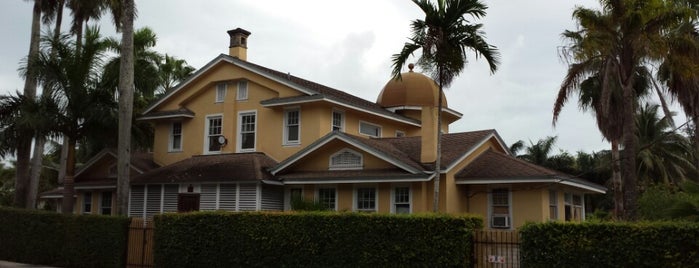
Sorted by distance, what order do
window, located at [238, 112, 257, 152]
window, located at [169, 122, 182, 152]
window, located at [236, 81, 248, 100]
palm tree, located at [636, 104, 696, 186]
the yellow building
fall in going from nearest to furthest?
the yellow building < window, located at [238, 112, 257, 152] < window, located at [236, 81, 248, 100] < window, located at [169, 122, 182, 152] < palm tree, located at [636, 104, 696, 186]

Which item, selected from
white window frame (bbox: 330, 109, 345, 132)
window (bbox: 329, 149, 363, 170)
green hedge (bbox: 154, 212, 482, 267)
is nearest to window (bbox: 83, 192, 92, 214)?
white window frame (bbox: 330, 109, 345, 132)

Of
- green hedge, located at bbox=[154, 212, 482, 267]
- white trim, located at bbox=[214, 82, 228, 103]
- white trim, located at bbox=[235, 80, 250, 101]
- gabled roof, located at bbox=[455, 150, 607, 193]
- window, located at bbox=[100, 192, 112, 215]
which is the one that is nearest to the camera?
green hedge, located at bbox=[154, 212, 482, 267]

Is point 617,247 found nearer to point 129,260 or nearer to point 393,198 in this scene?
point 393,198

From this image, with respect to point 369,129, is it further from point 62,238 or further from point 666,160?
point 666,160

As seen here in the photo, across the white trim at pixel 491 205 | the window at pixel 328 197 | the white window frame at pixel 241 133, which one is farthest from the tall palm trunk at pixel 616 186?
the white window frame at pixel 241 133

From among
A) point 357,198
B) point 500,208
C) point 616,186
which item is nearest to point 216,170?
point 357,198

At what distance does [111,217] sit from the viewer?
62.6 feet

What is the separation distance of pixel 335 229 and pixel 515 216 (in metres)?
8.68

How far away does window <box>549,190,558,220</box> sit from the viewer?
2252 cm

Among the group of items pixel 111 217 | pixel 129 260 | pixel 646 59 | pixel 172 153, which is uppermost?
pixel 646 59

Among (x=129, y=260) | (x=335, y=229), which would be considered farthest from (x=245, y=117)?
(x=335, y=229)

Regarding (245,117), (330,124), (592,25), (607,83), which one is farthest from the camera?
(245,117)

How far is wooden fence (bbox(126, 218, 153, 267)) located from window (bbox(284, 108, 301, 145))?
874 cm

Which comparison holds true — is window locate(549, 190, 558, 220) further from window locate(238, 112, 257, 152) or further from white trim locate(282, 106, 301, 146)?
window locate(238, 112, 257, 152)
